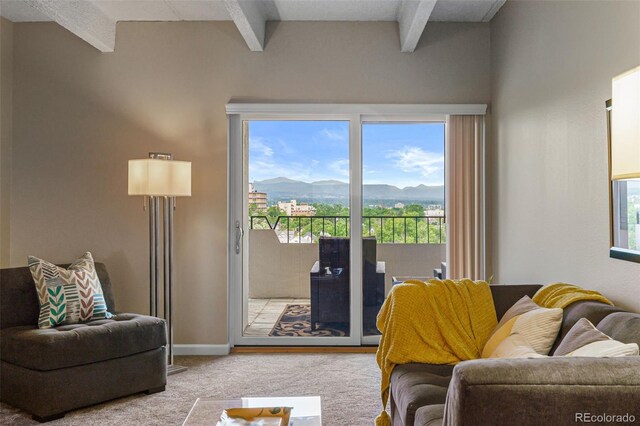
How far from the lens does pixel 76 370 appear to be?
125 inches

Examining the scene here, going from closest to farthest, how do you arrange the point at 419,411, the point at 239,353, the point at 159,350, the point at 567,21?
the point at 419,411 → the point at 567,21 → the point at 159,350 → the point at 239,353

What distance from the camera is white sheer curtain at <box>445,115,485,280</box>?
4.54 meters

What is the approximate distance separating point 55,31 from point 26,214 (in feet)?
5.15

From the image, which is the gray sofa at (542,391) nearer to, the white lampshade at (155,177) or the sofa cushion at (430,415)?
the sofa cushion at (430,415)

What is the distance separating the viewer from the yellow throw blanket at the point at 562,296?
2461 millimetres

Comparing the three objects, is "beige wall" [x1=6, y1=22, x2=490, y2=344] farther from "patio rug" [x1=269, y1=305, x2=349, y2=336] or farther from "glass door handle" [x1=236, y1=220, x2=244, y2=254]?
"patio rug" [x1=269, y1=305, x2=349, y2=336]

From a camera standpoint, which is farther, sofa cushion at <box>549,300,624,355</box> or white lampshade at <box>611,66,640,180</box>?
sofa cushion at <box>549,300,624,355</box>

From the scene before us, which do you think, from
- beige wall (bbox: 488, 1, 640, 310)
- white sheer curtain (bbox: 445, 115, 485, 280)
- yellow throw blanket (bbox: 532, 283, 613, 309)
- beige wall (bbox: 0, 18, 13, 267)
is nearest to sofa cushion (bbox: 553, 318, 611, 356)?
yellow throw blanket (bbox: 532, 283, 613, 309)

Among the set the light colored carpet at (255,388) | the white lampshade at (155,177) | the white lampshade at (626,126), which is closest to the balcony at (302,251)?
the light colored carpet at (255,388)

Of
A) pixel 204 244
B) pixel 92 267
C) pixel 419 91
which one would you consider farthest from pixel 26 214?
pixel 419 91

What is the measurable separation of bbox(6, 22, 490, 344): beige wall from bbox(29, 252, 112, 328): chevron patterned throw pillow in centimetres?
86

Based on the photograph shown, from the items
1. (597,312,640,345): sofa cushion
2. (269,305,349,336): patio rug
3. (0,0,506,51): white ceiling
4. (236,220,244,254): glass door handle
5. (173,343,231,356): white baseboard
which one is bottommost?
(173,343,231,356): white baseboard

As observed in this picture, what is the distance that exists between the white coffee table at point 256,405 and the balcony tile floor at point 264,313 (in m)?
2.31

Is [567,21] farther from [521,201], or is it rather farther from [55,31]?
[55,31]
